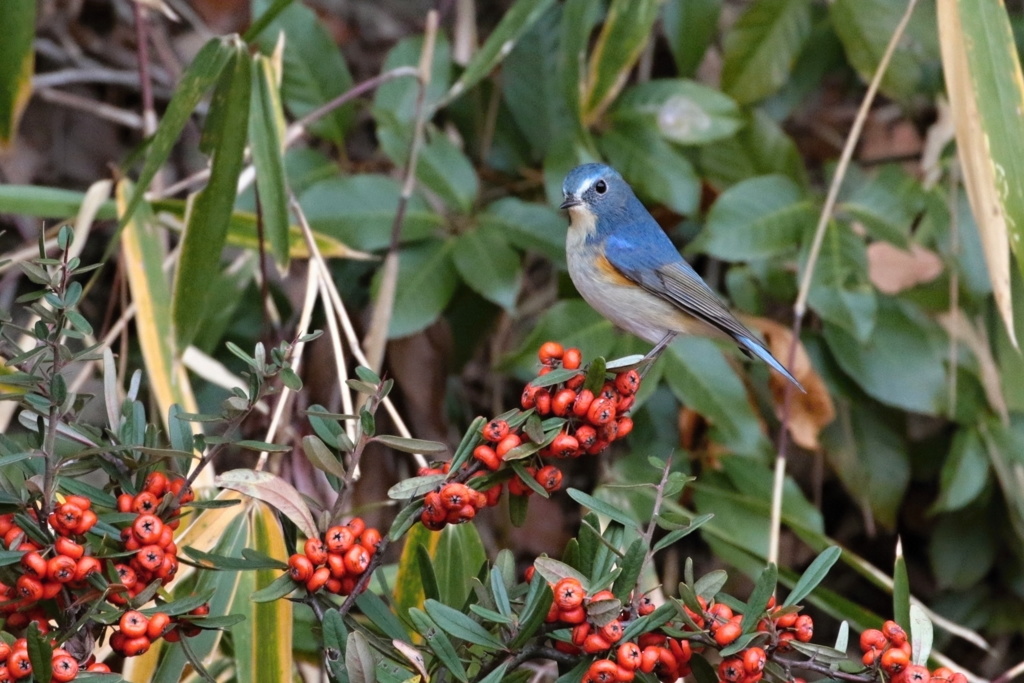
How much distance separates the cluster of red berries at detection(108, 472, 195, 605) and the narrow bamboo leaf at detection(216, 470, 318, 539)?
0.08 m

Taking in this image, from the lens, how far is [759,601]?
4.85 ft

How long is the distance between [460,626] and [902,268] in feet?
8.33

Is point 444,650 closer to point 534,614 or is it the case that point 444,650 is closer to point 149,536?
point 534,614

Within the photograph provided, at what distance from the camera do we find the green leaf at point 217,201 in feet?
8.68

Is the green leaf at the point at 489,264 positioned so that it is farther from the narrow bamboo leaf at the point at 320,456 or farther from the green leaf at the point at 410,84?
the narrow bamboo leaf at the point at 320,456

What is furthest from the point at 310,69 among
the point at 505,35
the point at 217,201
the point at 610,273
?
the point at 610,273

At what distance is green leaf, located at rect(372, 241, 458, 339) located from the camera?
330 cm

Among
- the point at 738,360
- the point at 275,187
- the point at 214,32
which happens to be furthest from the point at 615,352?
the point at 214,32

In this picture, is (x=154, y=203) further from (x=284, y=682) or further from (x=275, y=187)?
(x=284, y=682)

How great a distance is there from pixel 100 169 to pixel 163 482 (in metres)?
3.12

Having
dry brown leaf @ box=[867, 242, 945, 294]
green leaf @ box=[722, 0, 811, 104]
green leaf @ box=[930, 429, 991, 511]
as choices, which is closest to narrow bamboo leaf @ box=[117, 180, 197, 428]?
green leaf @ box=[722, 0, 811, 104]

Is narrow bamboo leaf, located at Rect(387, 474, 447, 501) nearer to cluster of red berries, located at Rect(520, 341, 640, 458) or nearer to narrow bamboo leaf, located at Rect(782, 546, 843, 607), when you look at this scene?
cluster of red berries, located at Rect(520, 341, 640, 458)

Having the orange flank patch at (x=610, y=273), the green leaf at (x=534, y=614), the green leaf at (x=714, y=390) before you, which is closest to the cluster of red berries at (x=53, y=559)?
the green leaf at (x=534, y=614)

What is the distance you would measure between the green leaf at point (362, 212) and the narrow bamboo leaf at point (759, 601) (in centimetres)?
211
